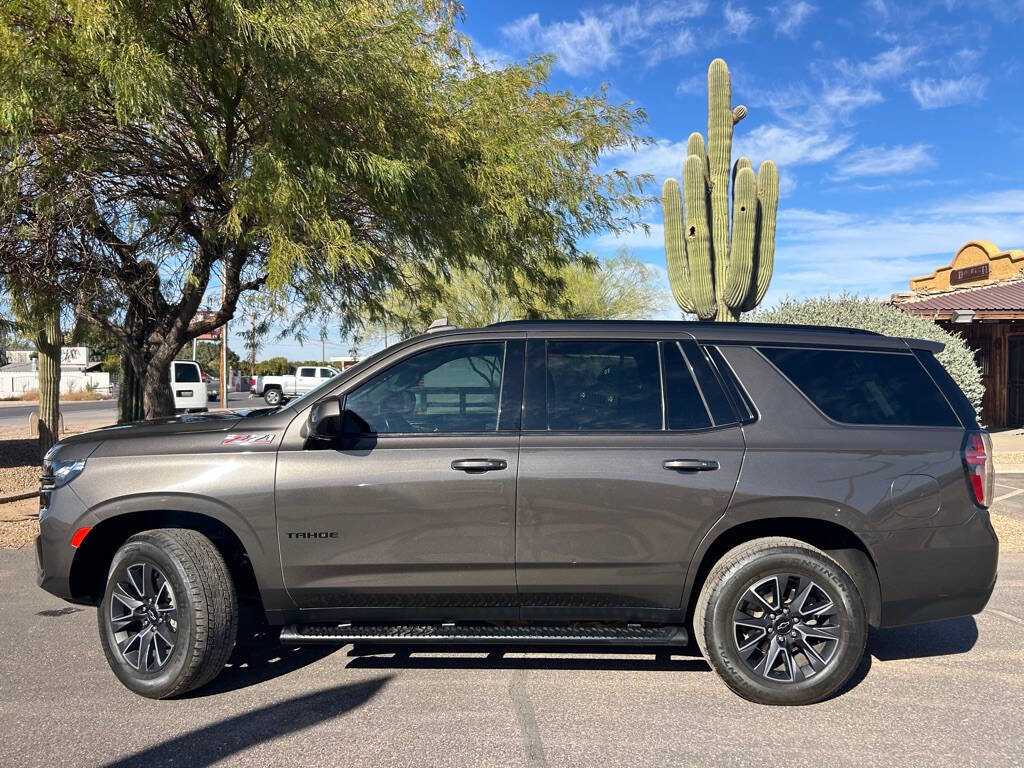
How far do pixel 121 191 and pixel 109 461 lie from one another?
4.60 meters

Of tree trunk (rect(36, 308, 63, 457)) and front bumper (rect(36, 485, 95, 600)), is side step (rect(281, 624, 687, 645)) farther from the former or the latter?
tree trunk (rect(36, 308, 63, 457))

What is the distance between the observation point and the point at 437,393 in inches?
151

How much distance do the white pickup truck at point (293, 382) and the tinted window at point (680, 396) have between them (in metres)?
32.2

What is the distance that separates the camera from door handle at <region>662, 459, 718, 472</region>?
3.62 meters

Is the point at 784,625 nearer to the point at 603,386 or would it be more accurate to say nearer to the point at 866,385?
the point at 866,385

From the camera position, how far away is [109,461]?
3744mm

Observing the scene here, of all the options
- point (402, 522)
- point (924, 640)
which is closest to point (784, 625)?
point (924, 640)

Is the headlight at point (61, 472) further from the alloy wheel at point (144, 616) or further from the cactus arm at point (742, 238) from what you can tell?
the cactus arm at point (742, 238)

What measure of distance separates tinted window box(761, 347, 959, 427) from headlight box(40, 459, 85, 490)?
366 centimetres

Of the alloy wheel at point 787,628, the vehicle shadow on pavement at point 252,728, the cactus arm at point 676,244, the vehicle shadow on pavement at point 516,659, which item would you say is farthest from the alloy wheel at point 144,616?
the cactus arm at point 676,244

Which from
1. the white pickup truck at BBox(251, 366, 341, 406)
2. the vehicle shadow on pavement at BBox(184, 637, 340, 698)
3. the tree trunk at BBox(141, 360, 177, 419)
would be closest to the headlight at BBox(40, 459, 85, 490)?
the vehicle shadow on pavement at BBox(184, 637, 340, 698)

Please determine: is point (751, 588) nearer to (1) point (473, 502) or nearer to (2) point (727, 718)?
(2) point (727, 718)

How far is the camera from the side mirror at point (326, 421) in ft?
11.7

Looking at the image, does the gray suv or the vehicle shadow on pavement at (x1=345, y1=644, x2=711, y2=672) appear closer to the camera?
the gray suv
